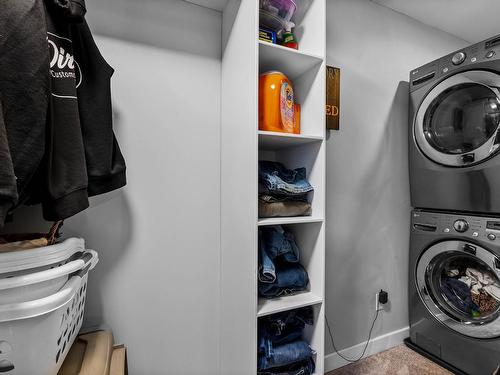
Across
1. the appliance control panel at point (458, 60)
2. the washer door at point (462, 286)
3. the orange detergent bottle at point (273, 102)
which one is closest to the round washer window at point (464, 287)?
the washer door at point (462, 286)

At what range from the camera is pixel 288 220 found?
113cm

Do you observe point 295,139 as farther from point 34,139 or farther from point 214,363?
point 214,363

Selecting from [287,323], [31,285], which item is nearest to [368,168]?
[287,323]

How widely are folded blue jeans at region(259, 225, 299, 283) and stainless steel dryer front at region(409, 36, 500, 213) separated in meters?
1.12

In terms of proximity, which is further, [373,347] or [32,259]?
[373,347]

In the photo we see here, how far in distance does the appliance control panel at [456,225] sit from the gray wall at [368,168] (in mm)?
142

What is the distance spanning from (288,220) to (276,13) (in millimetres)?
968

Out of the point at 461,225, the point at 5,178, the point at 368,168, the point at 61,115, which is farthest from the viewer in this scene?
the point at 368,168

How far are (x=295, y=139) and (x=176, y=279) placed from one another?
0.90 metres

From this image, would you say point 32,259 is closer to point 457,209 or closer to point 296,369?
point 296,369

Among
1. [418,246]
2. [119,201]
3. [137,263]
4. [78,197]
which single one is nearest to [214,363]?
[137,263]

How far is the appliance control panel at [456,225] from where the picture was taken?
1436mm

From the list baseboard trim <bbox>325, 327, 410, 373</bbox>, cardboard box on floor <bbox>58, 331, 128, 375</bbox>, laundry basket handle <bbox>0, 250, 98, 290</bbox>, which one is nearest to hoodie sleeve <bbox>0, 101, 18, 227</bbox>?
laundry basket handle <bbox>0, 250, 98, 290</bbox>

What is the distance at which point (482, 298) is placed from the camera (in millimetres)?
1547
